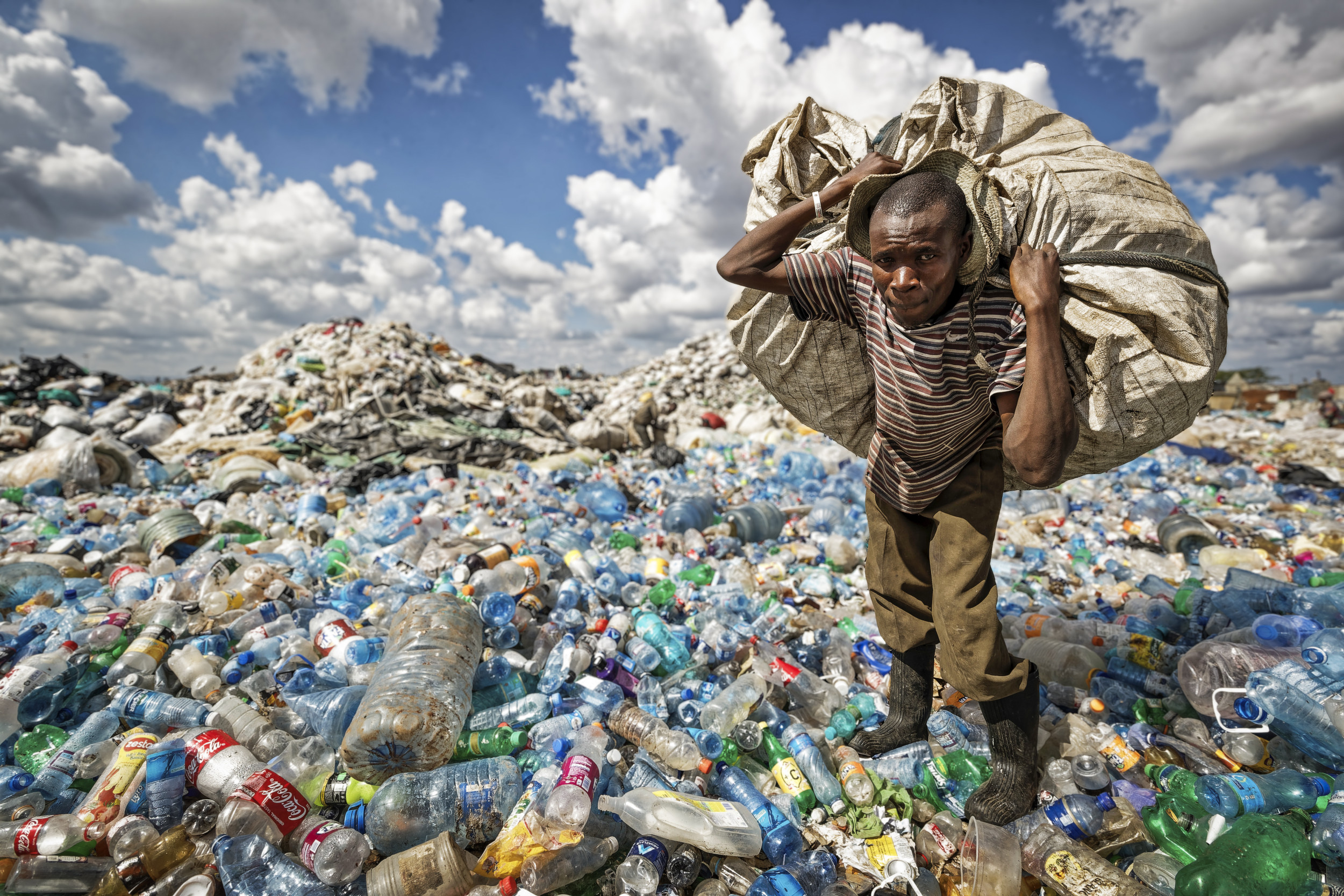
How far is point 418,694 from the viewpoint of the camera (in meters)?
1.87

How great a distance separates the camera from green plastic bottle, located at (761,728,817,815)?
1.87 metres

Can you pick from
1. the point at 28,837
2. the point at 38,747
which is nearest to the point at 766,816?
the point at 28,837

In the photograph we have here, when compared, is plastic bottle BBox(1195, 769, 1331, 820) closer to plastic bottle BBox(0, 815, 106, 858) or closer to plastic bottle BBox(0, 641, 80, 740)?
plastic bottle BBox(0, 815, 106, 858)

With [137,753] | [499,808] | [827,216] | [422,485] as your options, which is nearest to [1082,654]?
[827,216]

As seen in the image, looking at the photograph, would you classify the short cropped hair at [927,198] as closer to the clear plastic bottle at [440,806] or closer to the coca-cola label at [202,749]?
the clear plastic bottle at [440,806]

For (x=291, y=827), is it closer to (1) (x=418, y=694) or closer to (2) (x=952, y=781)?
(1) (x=418, y=694)

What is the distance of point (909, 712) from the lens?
2.04m

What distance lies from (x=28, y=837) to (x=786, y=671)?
2.42 meters

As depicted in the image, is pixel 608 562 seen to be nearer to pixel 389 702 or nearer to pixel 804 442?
pixel 389 702

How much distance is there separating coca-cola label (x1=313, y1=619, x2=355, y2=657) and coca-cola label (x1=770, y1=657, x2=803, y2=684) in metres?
1.84

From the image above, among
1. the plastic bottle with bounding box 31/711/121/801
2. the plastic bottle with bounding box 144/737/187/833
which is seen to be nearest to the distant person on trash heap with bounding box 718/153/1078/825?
the plastic bottle with bounding box 144/737/187/833

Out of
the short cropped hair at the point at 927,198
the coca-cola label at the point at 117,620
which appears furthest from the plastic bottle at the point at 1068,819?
the coca-cola label at the point at 117,620

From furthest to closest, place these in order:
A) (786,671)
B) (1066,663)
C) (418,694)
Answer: (1066,663) → (786,671) → (418,694)

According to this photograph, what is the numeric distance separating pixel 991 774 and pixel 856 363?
55.1 inches
